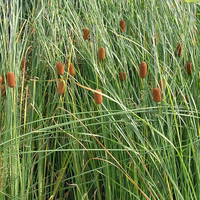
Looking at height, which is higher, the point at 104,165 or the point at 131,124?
the point at 131,124

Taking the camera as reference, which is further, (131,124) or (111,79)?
(111,79)

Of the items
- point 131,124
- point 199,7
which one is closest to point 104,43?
point 131,124

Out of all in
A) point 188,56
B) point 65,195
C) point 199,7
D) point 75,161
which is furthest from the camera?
point 199,7

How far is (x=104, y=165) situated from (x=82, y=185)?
0.16m

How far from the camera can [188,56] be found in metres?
1.53

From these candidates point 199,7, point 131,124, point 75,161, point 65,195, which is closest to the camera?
point 131,124

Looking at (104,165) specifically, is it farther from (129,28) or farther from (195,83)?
(129,28)

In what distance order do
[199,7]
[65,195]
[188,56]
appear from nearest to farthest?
[65,195] → [188,56] → [199,7]

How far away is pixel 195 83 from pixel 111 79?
365 millimetres

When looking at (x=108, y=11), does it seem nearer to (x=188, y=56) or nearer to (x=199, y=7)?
(x=188, y=56)

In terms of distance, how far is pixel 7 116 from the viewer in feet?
3.83

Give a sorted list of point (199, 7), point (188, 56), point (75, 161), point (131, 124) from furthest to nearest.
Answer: point (199, 7) < point (188, 56) < point (75, 161) < point (131, 124)

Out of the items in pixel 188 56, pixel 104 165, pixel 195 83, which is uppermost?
pixel 188 56

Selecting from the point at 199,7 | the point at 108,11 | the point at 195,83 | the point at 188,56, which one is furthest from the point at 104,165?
the point at 199,7
